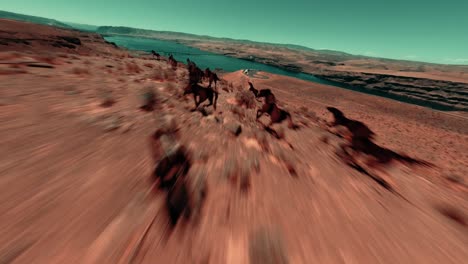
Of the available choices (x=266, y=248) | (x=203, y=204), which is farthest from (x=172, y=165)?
(x=266, y=248)

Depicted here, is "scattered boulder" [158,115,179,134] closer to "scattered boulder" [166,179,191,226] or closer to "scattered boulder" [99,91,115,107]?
"scattered boulder" [99,91,115,107]

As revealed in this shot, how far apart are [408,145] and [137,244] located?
1939 centimetres

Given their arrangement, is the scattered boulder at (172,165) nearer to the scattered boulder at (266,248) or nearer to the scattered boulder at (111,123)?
the scattered boulder at (111,123)

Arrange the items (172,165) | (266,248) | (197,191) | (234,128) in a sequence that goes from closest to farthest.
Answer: (266,248) → (197,191) → (172,165) → (234,128)

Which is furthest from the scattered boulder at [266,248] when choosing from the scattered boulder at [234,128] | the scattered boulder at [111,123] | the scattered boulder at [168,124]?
the scattered boulder at [111,123]

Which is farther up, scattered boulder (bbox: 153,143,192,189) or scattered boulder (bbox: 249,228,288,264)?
scattered boulder (bbox: 153,143,192,189)

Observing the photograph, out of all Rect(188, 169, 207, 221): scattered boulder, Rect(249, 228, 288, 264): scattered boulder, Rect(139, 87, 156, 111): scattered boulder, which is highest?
Rect(139, 87, 156, 111): scattered boulder

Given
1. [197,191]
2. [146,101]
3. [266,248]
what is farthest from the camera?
[146,101]

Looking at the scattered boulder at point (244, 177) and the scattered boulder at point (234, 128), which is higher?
the scattered boulder at point (244, 177)

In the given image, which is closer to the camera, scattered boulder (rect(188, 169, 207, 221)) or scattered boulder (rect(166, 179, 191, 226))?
scattered boulder (rect(166, 179, 191, 226))

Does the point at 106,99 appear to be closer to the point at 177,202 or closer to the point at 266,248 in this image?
the point at 177,202

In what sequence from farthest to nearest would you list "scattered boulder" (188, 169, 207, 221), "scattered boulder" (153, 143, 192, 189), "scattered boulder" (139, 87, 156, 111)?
1. "scattered boulder" (139, 87, 156, 111)
2. "scattered boulder" (153, 143, 192, 189)
3. "scattered boulder" (188, 169, 207, 221)

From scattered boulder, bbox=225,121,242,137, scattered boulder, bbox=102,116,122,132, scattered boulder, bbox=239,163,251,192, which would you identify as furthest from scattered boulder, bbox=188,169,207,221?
scattered boulder, bbox=225,121,242,137

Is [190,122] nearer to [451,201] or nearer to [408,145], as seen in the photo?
[451,201]
